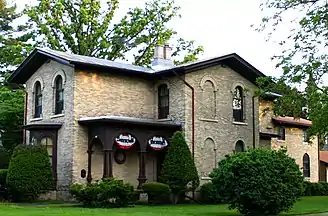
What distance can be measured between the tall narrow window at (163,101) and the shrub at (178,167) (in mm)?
3832

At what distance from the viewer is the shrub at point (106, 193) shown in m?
23.7

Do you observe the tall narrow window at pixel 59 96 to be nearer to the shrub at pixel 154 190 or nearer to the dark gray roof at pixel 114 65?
the dark gray roof at pixel 114 65

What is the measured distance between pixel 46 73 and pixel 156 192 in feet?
33.8

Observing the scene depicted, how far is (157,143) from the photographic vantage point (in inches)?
1156

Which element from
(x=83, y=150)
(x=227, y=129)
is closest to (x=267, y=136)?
(x=227, y=129)

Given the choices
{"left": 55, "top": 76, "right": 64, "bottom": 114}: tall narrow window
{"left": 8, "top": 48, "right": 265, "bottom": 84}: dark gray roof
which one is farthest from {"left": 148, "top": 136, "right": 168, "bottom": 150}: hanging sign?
{"left": 55, "top": 76, "right": 64, "bottom": 114}: tall narrow window

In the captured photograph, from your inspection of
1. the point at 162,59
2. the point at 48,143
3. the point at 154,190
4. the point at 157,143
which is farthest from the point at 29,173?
the point at 162,59

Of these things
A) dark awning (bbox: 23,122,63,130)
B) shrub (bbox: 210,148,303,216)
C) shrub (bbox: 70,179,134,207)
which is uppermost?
dark awning (bbox: 23,122,63,130)

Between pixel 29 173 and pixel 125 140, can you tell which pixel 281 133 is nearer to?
pixel 125 140

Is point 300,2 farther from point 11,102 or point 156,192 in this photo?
point 11,102

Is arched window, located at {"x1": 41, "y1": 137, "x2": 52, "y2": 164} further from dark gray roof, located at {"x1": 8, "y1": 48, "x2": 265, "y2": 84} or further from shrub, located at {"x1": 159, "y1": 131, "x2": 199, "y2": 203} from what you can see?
shrub, located at {"x1": 159, "y1": 131, "x2": 199, "y2": 203}

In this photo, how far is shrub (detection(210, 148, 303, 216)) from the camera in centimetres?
1911

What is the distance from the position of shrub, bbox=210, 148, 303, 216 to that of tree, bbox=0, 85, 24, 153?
21.6 meters

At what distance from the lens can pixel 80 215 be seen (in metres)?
18.5
